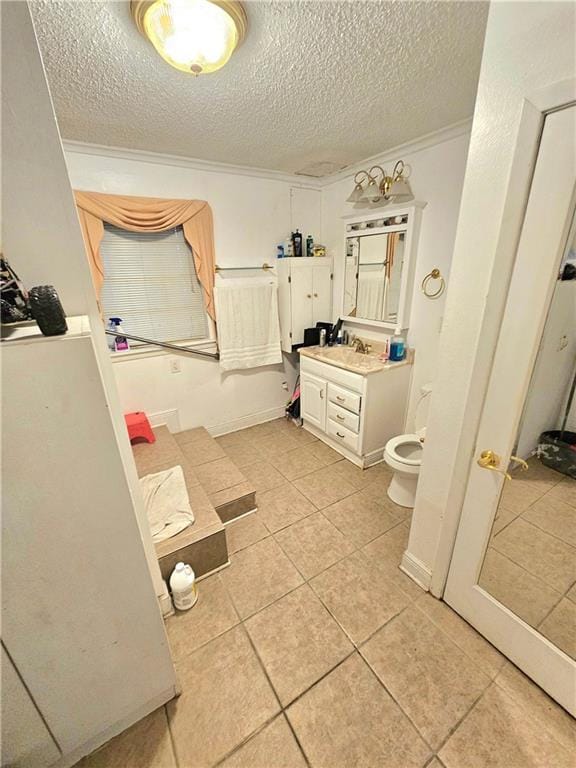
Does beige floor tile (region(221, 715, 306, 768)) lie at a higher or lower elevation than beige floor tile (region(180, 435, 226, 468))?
lower

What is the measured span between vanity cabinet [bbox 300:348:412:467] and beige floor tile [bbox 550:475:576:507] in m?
1.30

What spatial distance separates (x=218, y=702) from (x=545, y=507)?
57.9 inches

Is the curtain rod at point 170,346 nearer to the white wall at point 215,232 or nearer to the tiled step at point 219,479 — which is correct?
the white wall at point 215,232

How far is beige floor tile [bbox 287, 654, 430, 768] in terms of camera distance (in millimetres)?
1025

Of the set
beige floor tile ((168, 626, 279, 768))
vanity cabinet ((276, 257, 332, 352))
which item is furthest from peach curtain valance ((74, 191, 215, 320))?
beige floor tile ((168, 626, 279, 768))

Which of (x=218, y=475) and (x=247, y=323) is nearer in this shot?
(x=218, y=475)

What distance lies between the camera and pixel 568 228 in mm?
896

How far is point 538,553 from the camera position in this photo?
3.87ft

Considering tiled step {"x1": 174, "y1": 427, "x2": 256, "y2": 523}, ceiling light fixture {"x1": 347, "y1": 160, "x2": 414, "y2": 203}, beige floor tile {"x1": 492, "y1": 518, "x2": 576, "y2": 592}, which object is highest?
ceiling light fixture {"x1": 347, "y1": 160, "x2": 414, "y2": 203}

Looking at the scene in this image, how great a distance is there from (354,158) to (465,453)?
96.2 inches

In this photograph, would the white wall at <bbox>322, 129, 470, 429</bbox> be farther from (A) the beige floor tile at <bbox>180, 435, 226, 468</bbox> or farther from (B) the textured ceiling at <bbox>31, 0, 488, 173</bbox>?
(A) the beige floor tile at <bbox>180, 435, 226, 468</bbox>

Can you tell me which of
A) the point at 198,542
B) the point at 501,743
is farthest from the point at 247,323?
the point at 501,743

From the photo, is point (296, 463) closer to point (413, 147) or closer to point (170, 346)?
point (170, 346)

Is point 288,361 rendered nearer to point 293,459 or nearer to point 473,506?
point 293,459
